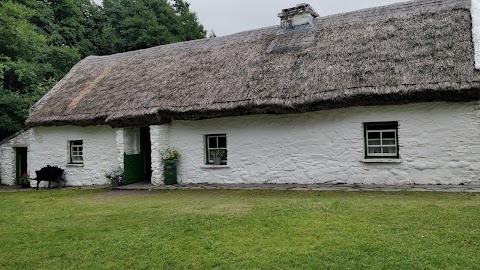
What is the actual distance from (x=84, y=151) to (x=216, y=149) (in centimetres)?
587

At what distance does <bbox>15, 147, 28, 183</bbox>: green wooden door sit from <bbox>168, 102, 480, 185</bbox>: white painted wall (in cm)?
915

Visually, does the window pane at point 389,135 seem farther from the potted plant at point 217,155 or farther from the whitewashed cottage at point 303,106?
the potted plant at point 217,155

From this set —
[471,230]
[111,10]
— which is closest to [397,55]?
[471,230]

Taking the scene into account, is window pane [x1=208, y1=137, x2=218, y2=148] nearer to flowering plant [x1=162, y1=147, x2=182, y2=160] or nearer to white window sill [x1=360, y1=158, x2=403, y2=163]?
flowering plant [x1=162, y1=147, x2=182, y2=160]

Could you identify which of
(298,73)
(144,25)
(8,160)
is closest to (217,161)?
(298,73)

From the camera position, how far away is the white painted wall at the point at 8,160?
18.3 meters

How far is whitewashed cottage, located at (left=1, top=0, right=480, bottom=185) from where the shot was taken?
10.5 m

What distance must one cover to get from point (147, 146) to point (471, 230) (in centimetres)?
1218

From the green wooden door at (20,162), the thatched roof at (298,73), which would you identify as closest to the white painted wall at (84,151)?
the thatched roof at (298,73)

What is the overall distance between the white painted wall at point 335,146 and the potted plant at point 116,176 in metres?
2.18

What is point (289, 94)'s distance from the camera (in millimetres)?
11742

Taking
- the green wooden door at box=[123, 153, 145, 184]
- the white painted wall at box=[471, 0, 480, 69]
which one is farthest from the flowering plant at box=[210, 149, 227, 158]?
the white painted wall at box=[471, 0, 480, 69]

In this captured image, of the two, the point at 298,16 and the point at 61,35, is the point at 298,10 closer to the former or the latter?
the point at 298,16

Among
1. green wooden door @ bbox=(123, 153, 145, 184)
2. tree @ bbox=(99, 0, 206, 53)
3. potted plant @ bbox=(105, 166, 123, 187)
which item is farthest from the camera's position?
tree @ bbox=(99, 0, 206, 53)
